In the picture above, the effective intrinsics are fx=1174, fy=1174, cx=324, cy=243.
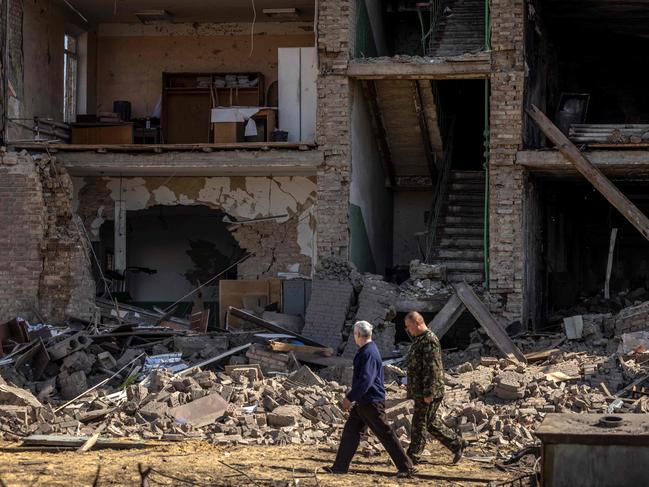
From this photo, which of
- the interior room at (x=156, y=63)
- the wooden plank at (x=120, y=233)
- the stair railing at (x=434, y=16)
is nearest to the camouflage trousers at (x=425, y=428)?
the stair railing at (x=434, y=16)

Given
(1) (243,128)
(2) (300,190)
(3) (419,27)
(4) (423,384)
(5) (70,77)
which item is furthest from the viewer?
(3) (419,27)

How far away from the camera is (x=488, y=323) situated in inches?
751

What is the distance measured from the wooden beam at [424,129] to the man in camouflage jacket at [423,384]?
9.59 m

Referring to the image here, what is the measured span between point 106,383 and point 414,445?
6243 mm

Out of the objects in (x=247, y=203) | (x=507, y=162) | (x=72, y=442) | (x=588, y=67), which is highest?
(x=588, y=67)

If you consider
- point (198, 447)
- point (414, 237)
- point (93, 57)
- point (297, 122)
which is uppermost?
point (93, 57)

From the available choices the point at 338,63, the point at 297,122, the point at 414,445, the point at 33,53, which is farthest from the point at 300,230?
the point at 414,445

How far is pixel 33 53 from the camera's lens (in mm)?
22250

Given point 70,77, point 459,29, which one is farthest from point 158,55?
point 459,29

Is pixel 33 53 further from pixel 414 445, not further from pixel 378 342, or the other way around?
pixel 414 445

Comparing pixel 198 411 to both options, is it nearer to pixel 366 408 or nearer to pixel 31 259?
pixel 366 408

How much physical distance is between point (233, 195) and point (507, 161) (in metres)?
5.49

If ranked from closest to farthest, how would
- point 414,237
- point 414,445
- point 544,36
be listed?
1. point 414,445
2. point 544,36
3. point 414,237

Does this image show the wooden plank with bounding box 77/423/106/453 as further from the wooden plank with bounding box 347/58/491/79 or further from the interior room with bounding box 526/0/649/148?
the interior room with bounding box 526/0/649/148
